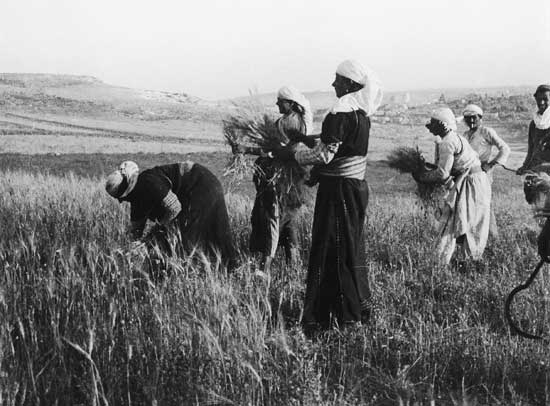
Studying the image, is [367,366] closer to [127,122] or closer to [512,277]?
[512,277]

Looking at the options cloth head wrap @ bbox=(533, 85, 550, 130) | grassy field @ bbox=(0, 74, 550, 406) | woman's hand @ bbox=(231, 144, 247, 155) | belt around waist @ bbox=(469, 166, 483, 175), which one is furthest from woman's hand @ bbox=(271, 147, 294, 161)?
cloth head wrap @ bbox=(533, 85, 550, 130)

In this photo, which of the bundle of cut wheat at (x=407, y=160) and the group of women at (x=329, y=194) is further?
the bundle of cut wheat at (x=407, y=160)

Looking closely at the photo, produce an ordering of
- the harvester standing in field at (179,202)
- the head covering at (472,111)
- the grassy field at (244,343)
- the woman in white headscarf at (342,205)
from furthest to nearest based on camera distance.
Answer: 1. the head covering at (472,111)
2. the harvester standing in field at (179,202)
3. the woman in white headscarf at (342,205)
4. the grassy field at (244,343)

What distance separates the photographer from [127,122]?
111ft

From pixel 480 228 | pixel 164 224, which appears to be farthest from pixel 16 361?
pixel 480 228

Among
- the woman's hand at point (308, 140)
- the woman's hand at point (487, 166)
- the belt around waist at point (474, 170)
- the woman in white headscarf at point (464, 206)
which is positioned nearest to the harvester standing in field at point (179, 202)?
the woman's hand at point (308, 140)

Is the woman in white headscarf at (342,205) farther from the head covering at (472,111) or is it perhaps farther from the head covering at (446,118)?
the head covering at (472,111)

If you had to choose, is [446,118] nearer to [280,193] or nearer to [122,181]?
[280,193]

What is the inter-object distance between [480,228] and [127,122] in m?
30.1

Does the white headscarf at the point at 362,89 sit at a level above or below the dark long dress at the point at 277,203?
above

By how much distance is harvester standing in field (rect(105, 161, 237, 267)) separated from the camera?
4.55 metres

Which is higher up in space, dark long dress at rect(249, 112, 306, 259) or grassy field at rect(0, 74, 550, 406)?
dark long dress at rect(249, 112, 306, 259)

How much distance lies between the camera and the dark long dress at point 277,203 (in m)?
4.82

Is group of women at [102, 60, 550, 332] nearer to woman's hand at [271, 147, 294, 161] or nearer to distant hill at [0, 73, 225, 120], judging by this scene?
woman's hand at [271, 147, 294, 161]
